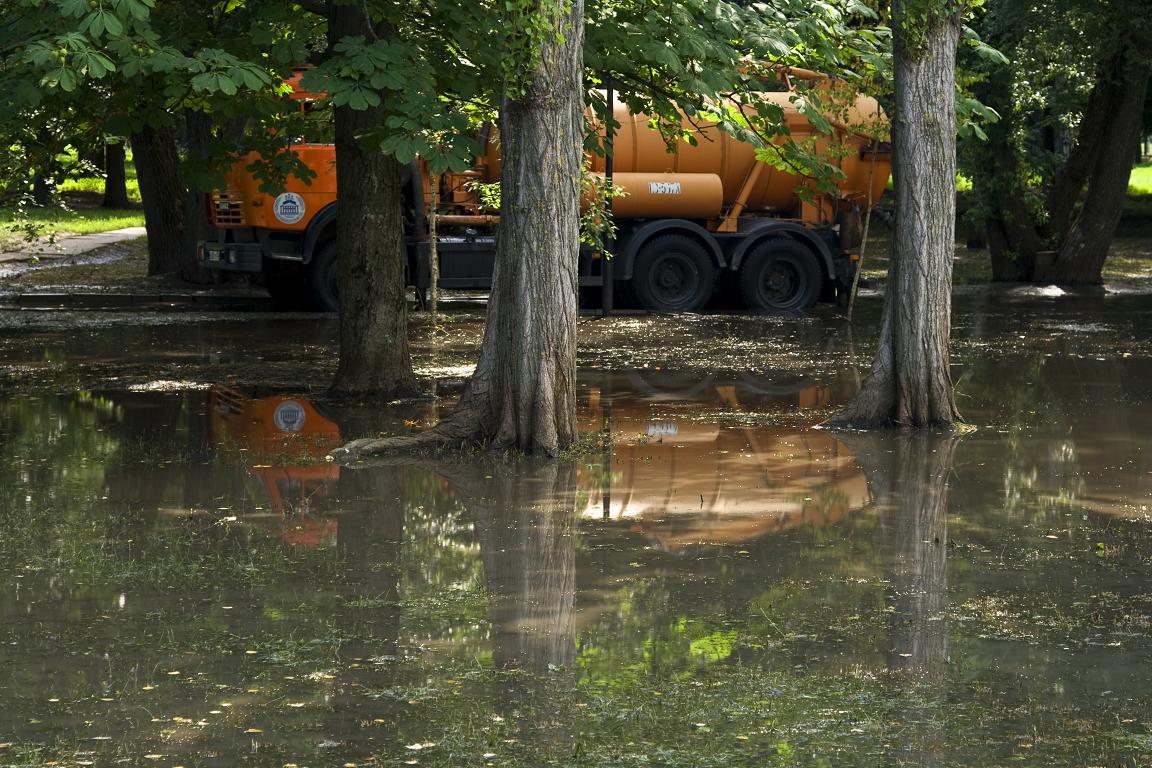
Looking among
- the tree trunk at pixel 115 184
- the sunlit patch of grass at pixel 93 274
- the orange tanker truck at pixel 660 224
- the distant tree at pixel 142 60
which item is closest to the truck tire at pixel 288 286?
the orange tanker truck at pixel 660 224

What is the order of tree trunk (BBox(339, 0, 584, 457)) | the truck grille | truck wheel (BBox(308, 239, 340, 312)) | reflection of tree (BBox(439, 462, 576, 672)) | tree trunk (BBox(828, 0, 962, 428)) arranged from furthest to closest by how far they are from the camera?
truck wheel (BBox(308, 239, 340, 312))
the truck grille
tree trunk (BBox(828, 0, 962, 428))
tree trunk (BBox(339, 0, 584, 457))
reflection of tree (BBox(439, 462, 576, 672))

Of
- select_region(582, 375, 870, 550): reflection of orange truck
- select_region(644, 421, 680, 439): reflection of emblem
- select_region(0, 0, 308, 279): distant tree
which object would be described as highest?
select_region(0, 0, 308, 279): distant tree

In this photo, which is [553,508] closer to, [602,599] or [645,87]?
[602,599]

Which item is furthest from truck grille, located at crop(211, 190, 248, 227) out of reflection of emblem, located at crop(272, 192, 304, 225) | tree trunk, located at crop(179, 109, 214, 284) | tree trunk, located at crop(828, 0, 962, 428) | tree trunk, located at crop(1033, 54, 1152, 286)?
tree trunk, located at crop(1033, 54, 1152, 286)

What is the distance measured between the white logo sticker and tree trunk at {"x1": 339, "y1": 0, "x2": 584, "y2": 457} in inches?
446

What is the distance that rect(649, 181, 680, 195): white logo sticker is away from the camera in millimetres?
22375

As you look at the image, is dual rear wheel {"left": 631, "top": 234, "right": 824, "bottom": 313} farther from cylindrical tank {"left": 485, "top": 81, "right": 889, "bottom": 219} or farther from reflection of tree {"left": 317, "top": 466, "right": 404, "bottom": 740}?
reflection of tree {"left": 317, "top": 466, "right": 404, "bottom": 740}

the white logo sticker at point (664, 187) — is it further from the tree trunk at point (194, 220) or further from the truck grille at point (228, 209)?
the tree trunk at point (194, 220)

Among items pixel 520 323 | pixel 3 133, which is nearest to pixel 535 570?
Result: pixel 520 323

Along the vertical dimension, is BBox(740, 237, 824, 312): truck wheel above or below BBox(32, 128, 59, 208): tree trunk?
below

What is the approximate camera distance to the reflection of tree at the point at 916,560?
18.8ft

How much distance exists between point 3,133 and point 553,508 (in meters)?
7.01

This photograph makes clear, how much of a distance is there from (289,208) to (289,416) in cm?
887

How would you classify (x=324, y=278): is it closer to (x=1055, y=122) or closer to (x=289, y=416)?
(x=289, y=416)
